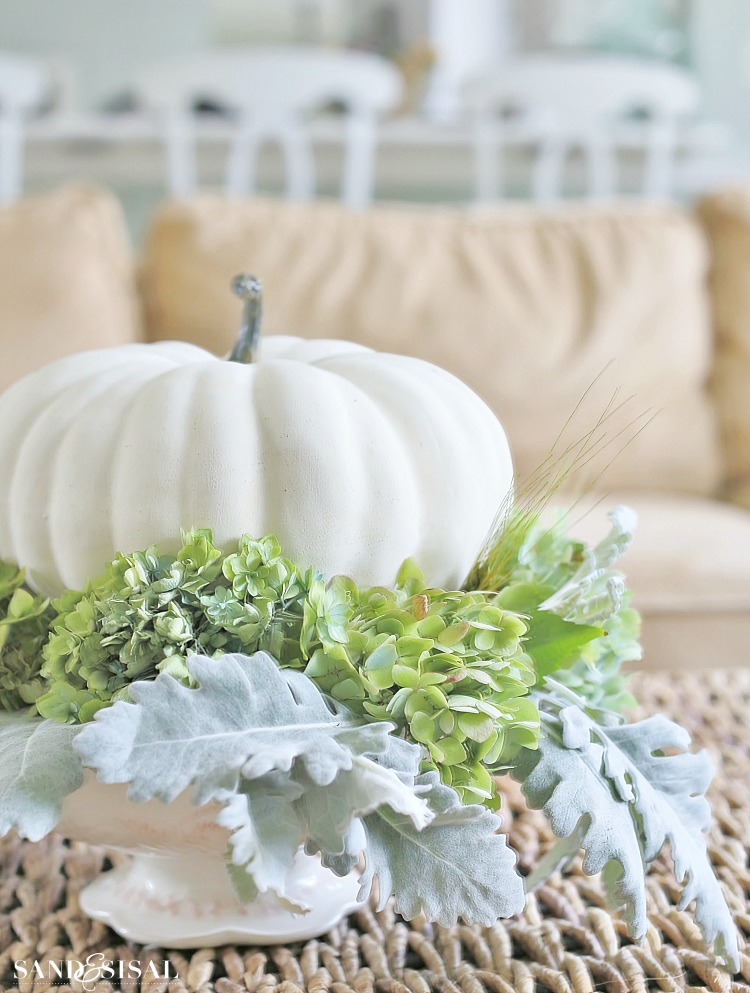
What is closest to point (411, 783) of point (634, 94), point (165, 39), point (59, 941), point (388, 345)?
point (59, 941)

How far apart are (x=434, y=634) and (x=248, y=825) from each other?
13 cm

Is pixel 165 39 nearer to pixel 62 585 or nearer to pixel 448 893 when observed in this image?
pixel 62 585

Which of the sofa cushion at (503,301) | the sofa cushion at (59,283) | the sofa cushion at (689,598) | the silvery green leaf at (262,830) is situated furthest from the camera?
the sofa cushion at (503,301)

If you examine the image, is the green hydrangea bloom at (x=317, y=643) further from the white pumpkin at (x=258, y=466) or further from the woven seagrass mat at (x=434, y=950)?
the woven seagrass mat at (x=434, y=950)

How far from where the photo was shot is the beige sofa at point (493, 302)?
5.18ft

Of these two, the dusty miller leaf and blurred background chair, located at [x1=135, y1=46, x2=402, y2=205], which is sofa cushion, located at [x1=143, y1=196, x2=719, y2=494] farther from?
the dusty miller leaf

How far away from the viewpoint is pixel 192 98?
251 cm

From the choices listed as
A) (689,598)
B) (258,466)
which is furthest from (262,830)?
(689,598)

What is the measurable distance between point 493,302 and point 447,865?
52.3 inches

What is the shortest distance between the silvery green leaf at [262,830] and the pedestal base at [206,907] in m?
0.16

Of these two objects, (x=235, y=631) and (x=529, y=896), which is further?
(x=529, y=896)

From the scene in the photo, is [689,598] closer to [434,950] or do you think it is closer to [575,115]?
[434,950]

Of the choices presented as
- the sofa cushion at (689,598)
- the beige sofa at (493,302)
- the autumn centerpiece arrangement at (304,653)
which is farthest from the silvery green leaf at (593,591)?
the beige sofa at (493,302)

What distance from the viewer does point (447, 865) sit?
0.41 meters
